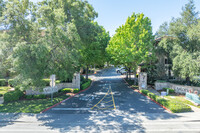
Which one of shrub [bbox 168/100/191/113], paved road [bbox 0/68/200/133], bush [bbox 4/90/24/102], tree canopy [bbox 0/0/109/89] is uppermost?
tree canopy [bbox 0/0/109/89]

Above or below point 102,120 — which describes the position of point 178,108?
above

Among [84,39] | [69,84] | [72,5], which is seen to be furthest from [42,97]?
[72,5]

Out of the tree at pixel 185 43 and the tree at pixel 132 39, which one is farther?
the tree at pixel 132 39

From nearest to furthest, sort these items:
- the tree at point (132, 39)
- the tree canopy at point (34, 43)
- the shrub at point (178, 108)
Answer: the shrub at point (178, 108) < the tree canopy at point (34, 43) < the tree at point (132, 39)

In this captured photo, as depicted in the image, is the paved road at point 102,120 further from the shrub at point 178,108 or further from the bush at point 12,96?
the bush at point 12,96

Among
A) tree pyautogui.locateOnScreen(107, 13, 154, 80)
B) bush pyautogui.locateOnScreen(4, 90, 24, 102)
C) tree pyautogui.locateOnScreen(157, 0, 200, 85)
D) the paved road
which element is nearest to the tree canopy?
bush pyautogui.locateOnScreen(4, 90, 24, 102)

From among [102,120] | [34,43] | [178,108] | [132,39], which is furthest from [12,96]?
[178,108]

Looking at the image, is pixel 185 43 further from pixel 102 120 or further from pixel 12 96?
pixel 12 96

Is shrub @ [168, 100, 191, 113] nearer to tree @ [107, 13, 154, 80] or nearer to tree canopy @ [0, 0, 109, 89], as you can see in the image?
tree @ [107, 13, 154, 80]

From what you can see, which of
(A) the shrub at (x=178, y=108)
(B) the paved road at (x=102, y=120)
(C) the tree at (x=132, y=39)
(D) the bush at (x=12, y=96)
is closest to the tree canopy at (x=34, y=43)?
(D) the bush at (x=12, y=96)

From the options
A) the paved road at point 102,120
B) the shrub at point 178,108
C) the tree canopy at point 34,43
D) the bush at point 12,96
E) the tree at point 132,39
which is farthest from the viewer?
the tree at point 132,39

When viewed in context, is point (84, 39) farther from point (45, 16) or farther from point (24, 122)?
point (24, 122)

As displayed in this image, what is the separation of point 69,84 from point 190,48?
19.9 m

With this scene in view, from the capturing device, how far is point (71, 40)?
41.6ft
